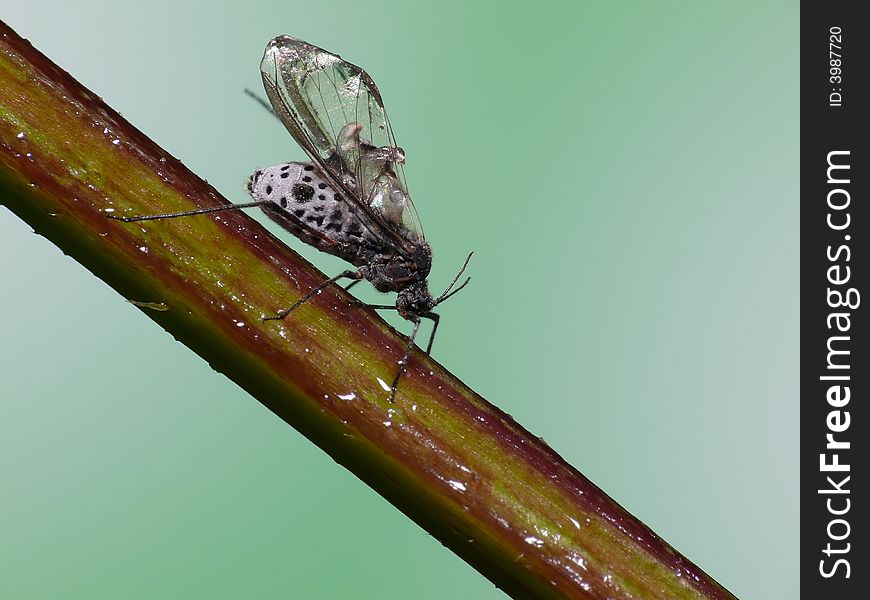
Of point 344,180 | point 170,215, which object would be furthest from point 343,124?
point 170,215

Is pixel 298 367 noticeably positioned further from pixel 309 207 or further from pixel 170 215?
pixel 309 207

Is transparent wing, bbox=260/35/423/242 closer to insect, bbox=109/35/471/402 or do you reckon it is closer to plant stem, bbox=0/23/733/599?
insect, bbox=109/35/471/402

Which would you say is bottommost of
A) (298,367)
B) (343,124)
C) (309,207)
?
(298,367)

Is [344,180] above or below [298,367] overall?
above

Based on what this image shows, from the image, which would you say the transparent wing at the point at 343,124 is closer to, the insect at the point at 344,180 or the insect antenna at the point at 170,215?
the insect at the point at 344,180

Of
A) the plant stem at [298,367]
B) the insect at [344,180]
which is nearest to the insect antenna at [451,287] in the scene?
the insect at [344,180]
